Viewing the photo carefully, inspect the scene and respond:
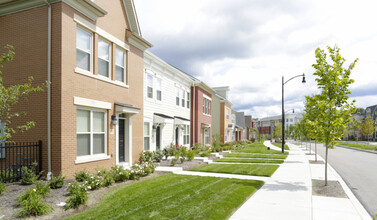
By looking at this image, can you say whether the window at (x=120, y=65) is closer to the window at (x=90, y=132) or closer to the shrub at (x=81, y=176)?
the window at (x=90, y=132)

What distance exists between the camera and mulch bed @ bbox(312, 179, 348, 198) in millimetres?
8258

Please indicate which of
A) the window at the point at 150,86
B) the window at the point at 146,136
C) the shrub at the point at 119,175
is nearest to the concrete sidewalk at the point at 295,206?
the shrub at the point at 119,175

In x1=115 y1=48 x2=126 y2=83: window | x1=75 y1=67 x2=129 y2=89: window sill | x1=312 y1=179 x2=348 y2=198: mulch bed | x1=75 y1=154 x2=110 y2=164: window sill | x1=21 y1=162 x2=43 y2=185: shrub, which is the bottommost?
x1=312 y1=179 x2=348 y2=198: mulch bed

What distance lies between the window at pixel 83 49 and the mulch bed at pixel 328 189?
9773 millimetres

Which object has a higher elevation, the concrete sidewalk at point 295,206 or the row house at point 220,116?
the row house at point 220,116

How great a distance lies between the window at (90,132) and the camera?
9500 millimetres

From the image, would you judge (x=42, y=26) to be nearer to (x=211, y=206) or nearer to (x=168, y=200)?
(x=168, y=200)

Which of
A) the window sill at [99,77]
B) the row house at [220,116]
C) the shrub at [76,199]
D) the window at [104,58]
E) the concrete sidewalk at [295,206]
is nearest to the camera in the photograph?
the concrete sidewalk at [295,206]

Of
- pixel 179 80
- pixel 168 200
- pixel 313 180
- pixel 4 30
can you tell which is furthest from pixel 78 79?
pixel 179 80

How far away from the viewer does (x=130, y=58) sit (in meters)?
13.0

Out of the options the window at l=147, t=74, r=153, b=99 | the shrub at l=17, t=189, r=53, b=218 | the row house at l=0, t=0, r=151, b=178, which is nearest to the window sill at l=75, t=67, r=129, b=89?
the row house at l=0, t=0, r=151, b=178

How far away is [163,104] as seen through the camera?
18.5 m

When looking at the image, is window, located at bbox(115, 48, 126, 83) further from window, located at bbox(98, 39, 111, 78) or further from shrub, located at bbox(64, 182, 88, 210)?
shrub, located at bbox(64, 182, 88, 210)

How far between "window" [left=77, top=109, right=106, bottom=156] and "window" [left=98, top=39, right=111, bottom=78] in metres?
1.86
